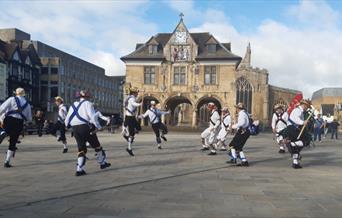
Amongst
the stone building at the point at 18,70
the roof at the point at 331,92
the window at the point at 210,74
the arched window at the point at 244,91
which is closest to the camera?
the window at the point at 210,74

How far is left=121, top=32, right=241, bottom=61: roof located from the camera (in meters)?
50.6

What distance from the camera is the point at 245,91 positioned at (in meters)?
57.7

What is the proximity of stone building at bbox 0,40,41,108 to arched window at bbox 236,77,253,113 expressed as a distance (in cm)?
3016

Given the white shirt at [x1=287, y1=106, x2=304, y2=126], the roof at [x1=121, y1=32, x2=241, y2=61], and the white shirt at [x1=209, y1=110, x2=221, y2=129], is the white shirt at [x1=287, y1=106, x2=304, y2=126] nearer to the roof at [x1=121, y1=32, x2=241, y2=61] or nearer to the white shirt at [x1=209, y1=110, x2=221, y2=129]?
the white shirt at [x1=209, y1=110, x2=221, y2=129]

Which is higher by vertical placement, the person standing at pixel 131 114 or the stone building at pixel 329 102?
the stone building at pixel 329 102

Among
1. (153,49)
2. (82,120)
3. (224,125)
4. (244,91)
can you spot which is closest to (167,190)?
(82,120)

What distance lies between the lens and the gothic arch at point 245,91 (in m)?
57.3

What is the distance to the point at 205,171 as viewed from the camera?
1004 centimetres

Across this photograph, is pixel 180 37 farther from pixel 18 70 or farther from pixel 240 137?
pixel 240 137

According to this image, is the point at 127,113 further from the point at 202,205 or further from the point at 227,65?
the point at 227,65

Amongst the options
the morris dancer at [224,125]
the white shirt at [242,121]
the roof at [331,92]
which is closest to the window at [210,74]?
the morris dancer at [224,125]

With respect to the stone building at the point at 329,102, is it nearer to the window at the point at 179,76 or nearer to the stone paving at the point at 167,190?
the window at the point at 179,76

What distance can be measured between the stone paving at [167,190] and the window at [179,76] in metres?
40.4

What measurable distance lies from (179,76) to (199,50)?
3.95 meters
